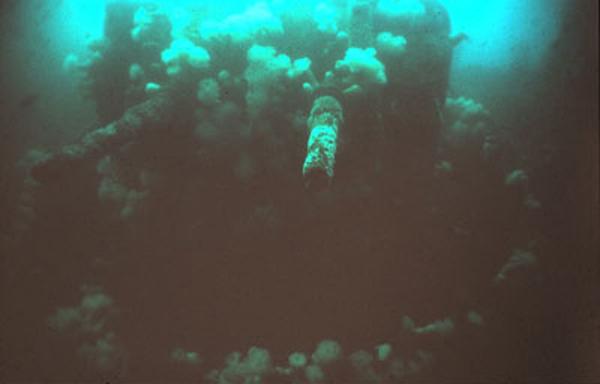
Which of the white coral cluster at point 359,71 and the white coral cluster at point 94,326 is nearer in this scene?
the white coral cluster at point 359,71

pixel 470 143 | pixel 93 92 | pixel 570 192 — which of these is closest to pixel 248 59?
pixel 93 92

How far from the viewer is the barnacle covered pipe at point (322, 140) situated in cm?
278

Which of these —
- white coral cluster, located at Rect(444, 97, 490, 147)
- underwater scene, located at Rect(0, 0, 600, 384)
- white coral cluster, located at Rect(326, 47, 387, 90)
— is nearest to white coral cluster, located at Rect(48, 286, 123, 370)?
underwater scene, located at Rect(0, 0, 600, 384)

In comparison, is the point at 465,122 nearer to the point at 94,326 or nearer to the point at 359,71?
the point at 359,71

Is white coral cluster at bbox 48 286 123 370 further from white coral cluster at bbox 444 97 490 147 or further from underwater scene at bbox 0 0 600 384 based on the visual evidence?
white coral cluster at bbox 444 97 490 147

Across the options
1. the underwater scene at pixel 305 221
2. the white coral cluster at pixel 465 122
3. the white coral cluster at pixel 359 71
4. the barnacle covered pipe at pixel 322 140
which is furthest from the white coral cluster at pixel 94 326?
the white coral cluster at pixel 465 122

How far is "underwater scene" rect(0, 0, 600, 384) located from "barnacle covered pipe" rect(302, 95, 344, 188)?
0.12 feet

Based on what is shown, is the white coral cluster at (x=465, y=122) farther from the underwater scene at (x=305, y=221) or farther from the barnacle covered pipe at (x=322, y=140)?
the barnacle covered pipe at (x=322, y=140)

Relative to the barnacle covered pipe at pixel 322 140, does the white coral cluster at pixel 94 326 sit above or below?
below

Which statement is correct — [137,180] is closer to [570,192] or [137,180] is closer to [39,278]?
[39,278]

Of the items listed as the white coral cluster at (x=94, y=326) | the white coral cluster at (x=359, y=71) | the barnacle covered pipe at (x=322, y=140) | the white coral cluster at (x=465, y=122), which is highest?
the white coral cluster at (x=465, y=122)

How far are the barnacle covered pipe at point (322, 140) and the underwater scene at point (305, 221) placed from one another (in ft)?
0.12

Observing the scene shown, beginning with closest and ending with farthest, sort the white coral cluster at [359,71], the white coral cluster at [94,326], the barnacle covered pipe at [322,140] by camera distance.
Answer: the barnacle covered pipe at [322,140], the white coral cluster at [359,71], the white coral cluster at [94,326]

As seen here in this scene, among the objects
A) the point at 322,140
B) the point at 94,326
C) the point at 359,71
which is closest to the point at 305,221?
the point at 322,140
